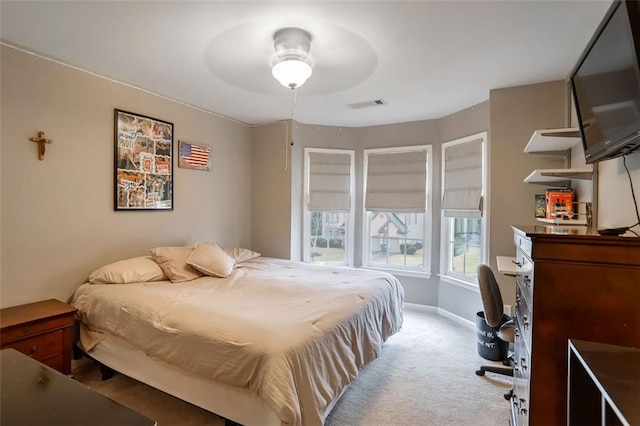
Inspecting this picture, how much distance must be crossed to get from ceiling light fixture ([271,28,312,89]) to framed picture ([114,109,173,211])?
5.67 ft

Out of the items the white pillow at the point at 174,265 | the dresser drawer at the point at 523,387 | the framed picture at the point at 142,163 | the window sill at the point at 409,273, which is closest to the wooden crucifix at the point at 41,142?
the framed picture at the point at 142,163

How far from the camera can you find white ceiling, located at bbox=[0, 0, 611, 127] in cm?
180

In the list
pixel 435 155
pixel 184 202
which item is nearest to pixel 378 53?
pixel 435 155

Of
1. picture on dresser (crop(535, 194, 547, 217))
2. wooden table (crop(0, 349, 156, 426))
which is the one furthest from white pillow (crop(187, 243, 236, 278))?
picture on dresser (crop(535, 194, 547, 217))

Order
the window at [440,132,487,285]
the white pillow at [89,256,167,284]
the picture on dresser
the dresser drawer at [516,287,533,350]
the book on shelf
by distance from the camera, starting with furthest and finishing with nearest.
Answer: the window at [440,132,487,285]
the picture on dresser
the white pillow at [89,256,167,284]
the book on shelf
the dresser drawer at [516,287,533,350]

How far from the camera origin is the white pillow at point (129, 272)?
2.58 m

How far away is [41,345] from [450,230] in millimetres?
4124

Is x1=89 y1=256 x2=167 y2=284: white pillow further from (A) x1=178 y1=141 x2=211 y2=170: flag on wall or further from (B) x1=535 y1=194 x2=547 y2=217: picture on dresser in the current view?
(B) x1=535 y1=194 x2=547 y2=217: picture on dresser

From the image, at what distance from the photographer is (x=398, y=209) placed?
167 inches

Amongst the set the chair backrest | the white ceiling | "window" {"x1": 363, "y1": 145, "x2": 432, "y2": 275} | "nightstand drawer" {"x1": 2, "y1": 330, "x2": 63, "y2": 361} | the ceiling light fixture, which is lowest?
"nightstand drawer" {"x1": 2, "y1": 330, "x2": 63, "y2": 361}

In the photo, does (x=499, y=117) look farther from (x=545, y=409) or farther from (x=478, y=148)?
(x=545, y=409)

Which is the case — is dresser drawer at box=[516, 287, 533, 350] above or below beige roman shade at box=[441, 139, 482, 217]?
below

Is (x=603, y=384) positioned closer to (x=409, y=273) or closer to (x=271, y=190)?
(x=409, y=273)

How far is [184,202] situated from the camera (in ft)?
11.6
